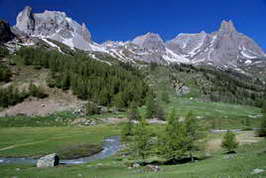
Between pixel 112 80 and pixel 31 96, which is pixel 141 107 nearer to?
pixel 112 80

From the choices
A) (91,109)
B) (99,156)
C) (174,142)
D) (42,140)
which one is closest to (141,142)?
(174,142)

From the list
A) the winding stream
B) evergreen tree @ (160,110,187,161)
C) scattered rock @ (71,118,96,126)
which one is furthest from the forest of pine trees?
evergreen tree @ (160,110,187,161)

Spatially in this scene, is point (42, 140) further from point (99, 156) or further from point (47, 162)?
point (47, 162)

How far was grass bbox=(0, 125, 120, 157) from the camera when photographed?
234 ft

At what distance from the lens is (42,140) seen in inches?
3462

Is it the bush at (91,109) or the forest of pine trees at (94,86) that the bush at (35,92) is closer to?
the forest of pine trees at (94,86)

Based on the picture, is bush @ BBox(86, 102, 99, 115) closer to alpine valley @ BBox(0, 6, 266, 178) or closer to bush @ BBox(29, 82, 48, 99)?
alpine valley @ BBox(0, 6, 266, 178)

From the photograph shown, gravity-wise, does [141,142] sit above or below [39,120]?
below

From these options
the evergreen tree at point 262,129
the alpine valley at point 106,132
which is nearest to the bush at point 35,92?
the alpine valley at point 106,132

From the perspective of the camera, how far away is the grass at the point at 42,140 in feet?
234

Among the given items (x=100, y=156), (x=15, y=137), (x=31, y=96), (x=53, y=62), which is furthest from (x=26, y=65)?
(x=100, y=156)

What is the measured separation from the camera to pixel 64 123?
128 metres

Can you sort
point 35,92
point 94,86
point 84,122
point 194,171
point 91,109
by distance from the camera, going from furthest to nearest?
point 94,86, point 35,92, point 91,109, point 84,122, point 194,171

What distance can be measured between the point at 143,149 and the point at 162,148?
13.0 ft
